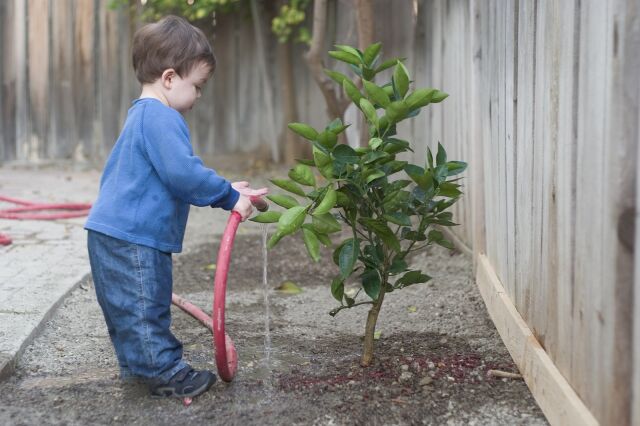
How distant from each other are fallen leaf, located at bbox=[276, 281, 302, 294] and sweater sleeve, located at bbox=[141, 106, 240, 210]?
167 cm

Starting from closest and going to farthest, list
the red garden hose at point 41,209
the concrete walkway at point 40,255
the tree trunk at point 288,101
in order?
1. the concrete walkway at point 40,255
2. the red garden hose at point 41,209
3. the tree trunk at point 288,101

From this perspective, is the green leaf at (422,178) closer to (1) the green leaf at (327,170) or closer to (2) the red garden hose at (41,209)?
(1) the green leaf at (327,170)

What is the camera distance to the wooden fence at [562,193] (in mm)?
1939

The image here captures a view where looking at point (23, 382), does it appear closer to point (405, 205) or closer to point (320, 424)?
point (320, 424)

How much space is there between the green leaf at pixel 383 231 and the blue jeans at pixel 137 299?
0.71 meters

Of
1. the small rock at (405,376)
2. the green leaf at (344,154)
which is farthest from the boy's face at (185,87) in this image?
the small rock at (405,376)

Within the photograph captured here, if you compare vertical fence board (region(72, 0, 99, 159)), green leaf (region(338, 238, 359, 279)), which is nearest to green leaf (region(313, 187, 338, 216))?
green leaf (region(338, 238, 359, 279))

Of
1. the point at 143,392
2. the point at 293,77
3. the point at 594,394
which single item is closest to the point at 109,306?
the point at 143,392

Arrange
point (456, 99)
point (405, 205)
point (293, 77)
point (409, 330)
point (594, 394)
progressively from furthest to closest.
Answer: point (293, 77)
point (456, 99)
point (409, 330)
point (405, 205)
point (594, 394)

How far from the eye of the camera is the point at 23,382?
3082 millimetres

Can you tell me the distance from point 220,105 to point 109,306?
6.42 metres

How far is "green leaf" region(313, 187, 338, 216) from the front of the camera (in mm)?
2664

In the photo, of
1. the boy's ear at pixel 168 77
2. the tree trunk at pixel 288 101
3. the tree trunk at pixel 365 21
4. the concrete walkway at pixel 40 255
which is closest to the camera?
the boy's ear at pixel 168 77

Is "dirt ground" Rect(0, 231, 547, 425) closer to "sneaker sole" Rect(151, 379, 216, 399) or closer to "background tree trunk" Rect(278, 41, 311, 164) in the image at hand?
"sneaker sole" Rect(151, 379, 216, 399)
